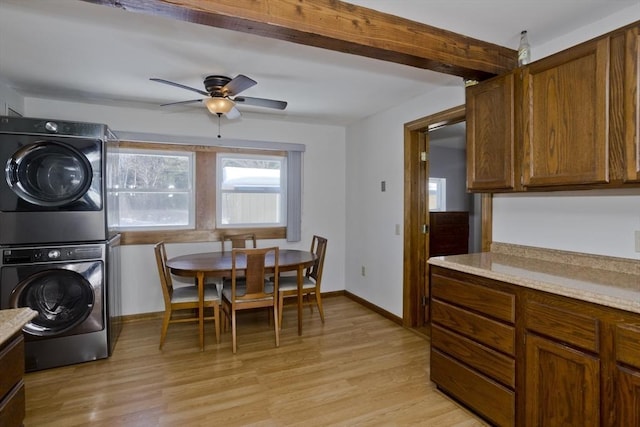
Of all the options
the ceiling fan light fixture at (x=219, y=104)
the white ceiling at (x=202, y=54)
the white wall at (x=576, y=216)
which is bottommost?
the white wall at (x=576, y=216)

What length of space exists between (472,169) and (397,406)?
1662 mm

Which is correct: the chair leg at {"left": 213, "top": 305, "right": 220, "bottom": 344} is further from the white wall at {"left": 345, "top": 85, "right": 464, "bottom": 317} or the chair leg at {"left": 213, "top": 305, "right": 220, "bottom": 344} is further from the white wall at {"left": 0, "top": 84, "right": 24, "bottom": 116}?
the white wall at {"left": 0, "top": 84, "right": 24, "bottom": 116}

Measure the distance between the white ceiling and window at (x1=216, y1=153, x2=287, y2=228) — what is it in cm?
89

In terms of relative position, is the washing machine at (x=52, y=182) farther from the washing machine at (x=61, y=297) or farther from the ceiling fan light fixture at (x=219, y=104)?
the ceiling fan light fixture at (x=219, y=104)

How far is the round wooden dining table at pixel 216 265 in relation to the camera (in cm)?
295

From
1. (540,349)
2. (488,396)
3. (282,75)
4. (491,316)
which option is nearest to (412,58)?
(282,75)

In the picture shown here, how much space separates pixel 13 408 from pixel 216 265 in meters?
1.90

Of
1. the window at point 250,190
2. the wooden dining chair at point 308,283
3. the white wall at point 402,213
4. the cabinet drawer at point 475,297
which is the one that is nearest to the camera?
the cabinet drawer at point 475,297

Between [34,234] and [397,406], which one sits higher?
[34,234]

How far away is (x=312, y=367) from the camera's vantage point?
106 inches

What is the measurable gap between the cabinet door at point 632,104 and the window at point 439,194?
434 cm

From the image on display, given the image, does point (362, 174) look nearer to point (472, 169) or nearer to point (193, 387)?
point (472, 169)

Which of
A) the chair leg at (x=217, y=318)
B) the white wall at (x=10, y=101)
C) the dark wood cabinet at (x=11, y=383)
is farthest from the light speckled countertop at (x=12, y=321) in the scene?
the white wall at (x=10, y=101)

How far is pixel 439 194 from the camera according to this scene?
593 centimetres
